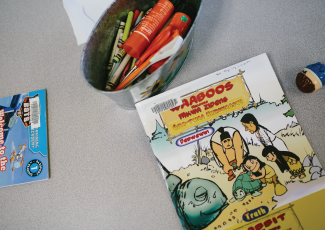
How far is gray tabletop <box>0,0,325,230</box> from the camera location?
0.41 meters

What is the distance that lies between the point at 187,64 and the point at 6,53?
0.45 meters

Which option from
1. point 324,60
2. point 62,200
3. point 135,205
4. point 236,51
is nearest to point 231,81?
point 236,51

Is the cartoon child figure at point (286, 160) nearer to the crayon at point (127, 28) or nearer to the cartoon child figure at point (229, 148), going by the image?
the cartoon child figure at point (229, 148)

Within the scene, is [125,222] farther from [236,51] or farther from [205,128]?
[236,51]

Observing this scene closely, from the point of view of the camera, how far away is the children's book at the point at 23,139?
1.40ft

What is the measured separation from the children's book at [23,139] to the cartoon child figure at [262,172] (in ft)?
1.36

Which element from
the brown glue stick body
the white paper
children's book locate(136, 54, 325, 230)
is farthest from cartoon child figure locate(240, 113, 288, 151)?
the white paper

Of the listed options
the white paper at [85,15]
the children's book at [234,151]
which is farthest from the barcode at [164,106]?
the white paper at [85,15]

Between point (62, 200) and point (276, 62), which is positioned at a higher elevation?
point (276, 62)

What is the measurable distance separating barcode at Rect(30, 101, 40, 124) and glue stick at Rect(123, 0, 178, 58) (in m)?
0.25

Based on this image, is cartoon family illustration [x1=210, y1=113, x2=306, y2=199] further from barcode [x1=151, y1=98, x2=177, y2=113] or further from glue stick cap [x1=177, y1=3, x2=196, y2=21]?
glue stick cap [x1=177, y1=3, x2=196, y2=21]

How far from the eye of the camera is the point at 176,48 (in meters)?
0.32

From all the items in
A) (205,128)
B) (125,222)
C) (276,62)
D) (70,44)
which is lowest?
(125,222)

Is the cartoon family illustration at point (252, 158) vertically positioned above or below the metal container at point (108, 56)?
below
